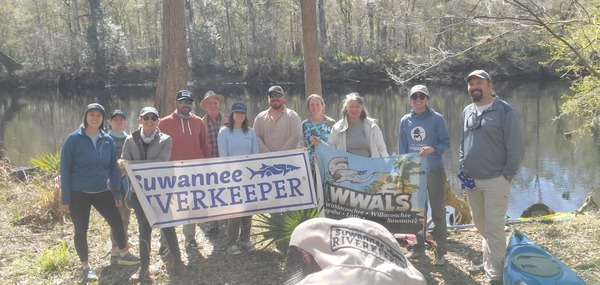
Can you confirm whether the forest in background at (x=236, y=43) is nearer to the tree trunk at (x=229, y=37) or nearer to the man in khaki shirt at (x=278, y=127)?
the tree trunk at (x=229, y=37)

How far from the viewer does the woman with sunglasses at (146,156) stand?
14.7 ft

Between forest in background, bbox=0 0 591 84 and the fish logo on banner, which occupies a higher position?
forest in background, bbox=0 0 591 84

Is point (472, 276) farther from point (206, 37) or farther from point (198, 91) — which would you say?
point (206, 37)

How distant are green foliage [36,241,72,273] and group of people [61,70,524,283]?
1.41ft

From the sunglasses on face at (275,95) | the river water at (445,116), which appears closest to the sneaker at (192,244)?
the sunglasses on face at (275,95)

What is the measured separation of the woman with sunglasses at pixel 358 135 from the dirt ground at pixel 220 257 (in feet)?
3.87

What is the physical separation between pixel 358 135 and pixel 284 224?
1.17 meters

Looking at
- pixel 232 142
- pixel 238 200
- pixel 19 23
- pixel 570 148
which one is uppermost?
pixel 19 23

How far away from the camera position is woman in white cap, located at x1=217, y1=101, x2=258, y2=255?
4977mm

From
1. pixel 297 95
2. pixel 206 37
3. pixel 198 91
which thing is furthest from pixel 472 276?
pixel 206 37

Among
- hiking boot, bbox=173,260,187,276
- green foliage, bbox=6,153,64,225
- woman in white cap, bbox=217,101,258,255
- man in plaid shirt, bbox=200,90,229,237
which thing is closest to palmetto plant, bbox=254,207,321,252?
woman in white cap, bbox=217,101,258,255

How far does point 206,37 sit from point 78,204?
142 feet

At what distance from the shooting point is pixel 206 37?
4581 centimetres

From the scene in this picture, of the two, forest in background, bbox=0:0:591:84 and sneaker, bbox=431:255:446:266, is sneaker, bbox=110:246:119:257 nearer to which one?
sneaker, bbox=431:255:446:266
